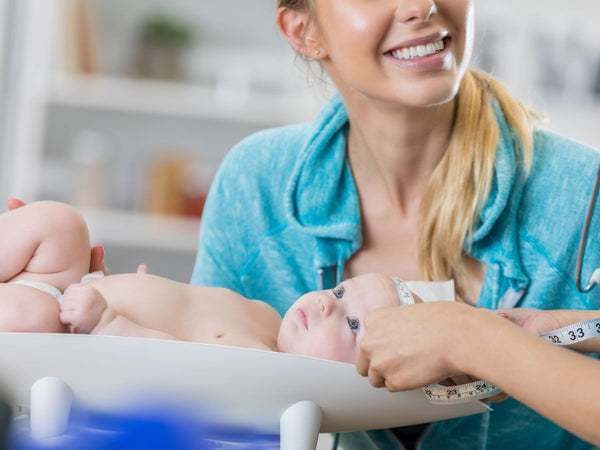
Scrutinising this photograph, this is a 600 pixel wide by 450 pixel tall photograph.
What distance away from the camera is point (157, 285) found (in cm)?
105

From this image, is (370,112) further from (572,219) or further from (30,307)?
(30,307)

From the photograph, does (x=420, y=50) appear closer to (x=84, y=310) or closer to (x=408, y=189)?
(x=408, y=189)

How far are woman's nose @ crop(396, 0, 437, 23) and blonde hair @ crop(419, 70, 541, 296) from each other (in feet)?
0.74

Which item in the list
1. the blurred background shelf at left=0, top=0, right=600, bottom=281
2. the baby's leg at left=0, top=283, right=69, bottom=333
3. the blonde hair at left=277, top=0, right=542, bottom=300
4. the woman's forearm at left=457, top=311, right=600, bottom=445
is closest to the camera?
the woman's forearm at left=457, top=311, right=600, bottom=445

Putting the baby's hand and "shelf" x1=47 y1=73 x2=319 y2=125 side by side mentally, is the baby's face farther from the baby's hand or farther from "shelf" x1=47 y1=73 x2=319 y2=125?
"shelf" x1=47 y1=73 x2=319 y2=125

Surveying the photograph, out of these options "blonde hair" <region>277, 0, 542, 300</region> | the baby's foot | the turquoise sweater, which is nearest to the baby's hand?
the baby's foot

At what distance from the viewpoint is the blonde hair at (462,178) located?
133 cm

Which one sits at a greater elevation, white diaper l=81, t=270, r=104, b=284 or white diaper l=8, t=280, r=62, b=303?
white diaper l=8, t=280, r=62, b=303

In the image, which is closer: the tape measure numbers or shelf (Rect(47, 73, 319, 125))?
the tape measure numbers

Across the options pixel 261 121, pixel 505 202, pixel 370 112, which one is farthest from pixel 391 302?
pixel 261 121

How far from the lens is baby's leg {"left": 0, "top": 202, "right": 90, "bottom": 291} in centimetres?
101

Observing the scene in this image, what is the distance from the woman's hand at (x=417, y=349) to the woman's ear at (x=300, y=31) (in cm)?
72

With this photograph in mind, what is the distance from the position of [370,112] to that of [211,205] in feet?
1.23

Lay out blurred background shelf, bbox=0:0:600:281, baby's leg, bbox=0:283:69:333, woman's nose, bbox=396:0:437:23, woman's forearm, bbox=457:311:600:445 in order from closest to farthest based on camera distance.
Answer: woman's forearm, bbox=457:311:600:445, baby's leg, bbox=0:283:69:333, woman's nose, bbox=396:0:437:23, blurred background shelf, bbox=0:0:600:281
